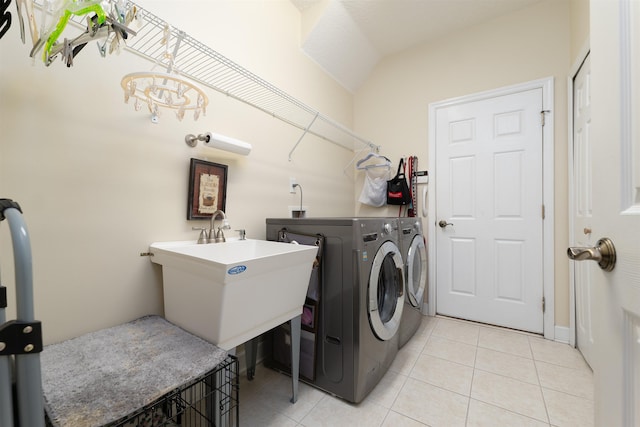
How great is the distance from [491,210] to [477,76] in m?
1.29

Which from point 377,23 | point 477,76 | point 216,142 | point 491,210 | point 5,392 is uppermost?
point 377,23

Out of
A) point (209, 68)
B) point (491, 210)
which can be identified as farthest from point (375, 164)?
point (209, 68)

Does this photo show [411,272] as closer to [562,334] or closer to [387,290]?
[387,290]

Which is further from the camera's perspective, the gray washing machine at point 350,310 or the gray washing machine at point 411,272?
the gray washing machine at point 411,272

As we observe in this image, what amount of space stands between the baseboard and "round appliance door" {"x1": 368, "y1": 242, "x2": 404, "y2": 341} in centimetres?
149

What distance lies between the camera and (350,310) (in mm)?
1373

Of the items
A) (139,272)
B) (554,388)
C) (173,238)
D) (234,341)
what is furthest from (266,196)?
(554,388)

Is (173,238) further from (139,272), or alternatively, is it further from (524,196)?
(524,196)

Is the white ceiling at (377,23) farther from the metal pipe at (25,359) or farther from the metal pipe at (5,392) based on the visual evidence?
the metal pipe at (5,392)

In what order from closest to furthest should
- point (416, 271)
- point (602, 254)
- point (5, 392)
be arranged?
point (5, 392)
point (602, 254)
point (416, 271)

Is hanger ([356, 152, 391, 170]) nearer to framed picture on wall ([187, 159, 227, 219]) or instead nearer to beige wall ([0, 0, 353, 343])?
→ beige wall ([0, 0, 353, 343])

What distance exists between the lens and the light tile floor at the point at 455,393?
1.31 metres

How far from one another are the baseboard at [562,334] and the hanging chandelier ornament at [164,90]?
3.00m

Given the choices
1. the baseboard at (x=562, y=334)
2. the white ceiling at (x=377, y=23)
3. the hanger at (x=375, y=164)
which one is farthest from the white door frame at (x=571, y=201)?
the hanger at (x=375, y=164)
